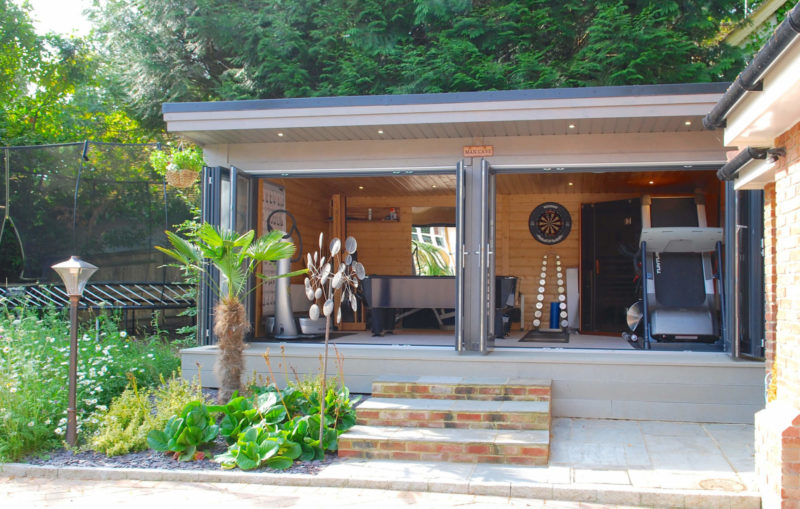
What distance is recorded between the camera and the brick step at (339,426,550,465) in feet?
16.5

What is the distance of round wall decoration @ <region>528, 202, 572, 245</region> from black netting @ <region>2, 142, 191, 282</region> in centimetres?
536

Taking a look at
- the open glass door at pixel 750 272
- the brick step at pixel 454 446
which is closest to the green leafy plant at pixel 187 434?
the brick step at pixel 454 446

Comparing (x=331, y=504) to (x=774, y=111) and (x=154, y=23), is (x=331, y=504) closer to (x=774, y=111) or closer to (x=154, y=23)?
(x=774, y=111)

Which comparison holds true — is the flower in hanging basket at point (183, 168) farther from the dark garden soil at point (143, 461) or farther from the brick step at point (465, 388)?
the dark garden soil at point (143, 461)

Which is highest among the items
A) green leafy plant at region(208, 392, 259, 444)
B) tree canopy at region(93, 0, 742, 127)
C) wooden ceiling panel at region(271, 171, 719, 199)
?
tree canopy at region(93, 0, 742, 127)

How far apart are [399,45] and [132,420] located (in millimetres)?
10228

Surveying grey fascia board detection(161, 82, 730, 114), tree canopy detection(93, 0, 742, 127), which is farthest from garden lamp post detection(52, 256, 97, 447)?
tree canopy detection(93, 0, 742, 127)

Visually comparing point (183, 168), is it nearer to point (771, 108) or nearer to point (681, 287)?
point (681, 287)

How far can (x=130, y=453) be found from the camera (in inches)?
210

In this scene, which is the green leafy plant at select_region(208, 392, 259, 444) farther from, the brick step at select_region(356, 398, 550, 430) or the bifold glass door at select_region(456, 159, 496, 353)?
the bifold glass door at select_region(456, 159, 496, 353)

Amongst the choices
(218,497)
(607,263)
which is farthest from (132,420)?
(607,263)

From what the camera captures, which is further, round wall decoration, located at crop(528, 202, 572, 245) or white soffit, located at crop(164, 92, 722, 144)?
round wall decoration, located at crop(528, 202, 572, 245)

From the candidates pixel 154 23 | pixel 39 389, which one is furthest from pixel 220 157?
pixel 154 23

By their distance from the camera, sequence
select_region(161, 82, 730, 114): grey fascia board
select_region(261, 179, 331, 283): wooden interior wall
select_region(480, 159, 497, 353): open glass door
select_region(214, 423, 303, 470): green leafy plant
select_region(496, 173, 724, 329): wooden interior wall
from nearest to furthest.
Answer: select_region(214, 423, 303, 470): green leafy plant, select_region(161, 82, 730, 114): grey fascia board, select_region(480, 159, 497, 353): open glass door, select_region(261, 179, 331, 283): wooden interior wall, select_region(496, 173, 724, 329): wooden interior wall
